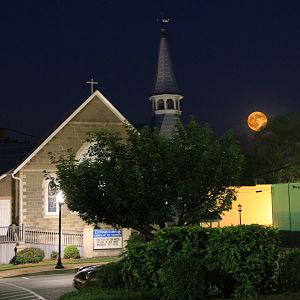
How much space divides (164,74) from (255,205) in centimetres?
1337

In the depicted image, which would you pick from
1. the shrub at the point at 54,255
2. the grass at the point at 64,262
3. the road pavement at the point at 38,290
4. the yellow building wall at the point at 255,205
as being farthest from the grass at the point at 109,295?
the yellow building wall at the point at 255,205

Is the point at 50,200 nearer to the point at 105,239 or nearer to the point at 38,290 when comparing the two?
the point at 105,239

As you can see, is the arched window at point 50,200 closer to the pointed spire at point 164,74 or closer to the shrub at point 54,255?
the shrub at point 54,255

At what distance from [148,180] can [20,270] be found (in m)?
14.9

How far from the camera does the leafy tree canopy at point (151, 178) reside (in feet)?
56.0

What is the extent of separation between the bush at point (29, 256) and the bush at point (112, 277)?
18728mm

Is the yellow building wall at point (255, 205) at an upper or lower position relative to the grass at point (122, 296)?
upper

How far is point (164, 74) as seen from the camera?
47.5 m

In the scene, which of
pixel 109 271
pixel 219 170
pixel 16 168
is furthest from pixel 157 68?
pixel 109 271

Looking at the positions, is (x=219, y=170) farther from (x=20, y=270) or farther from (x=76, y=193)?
(x=20, y=270)

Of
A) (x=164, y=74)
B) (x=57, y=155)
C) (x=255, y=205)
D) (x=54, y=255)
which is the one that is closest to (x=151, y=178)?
(x=54, y=255)

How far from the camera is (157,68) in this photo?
4819cm

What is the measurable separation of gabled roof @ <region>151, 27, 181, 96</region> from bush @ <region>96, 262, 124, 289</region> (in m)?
32.5

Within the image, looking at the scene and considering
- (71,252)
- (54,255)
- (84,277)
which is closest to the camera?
(84,277)
